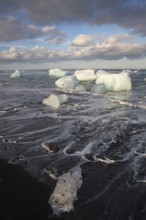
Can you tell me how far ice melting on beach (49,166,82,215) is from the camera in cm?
538

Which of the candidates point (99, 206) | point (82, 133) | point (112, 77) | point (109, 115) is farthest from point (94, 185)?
point (112, 77)

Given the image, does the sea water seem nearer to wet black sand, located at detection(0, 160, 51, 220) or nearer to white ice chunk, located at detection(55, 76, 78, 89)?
wet black sand, located at detection(0, 160, 51, 220)

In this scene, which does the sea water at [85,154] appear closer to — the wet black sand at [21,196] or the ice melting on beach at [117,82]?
the wet black sand at [21,196]

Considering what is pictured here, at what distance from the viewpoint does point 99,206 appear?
17.9 feet

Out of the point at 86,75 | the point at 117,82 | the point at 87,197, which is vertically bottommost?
the point at 87,197

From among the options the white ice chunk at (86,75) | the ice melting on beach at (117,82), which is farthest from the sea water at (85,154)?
the white ice chunk at (86,75)

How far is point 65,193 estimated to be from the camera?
227 inches

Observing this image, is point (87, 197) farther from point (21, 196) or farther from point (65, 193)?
point (21, 196)

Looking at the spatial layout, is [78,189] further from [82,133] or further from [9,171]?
[82,133]

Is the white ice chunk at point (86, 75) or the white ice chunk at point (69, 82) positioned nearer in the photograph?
the white ice chunk at point (69, 82)

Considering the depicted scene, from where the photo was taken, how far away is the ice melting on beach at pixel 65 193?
212 inches

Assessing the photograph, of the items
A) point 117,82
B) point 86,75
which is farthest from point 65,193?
Answer: point 86,75

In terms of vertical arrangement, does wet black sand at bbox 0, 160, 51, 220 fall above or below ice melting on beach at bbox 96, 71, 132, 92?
below

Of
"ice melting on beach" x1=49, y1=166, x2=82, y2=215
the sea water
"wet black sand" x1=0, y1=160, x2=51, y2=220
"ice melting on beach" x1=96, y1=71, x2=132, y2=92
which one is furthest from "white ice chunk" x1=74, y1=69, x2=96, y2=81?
"ice melting on beach" x1=49, y1=166, x2=82, y2=215
